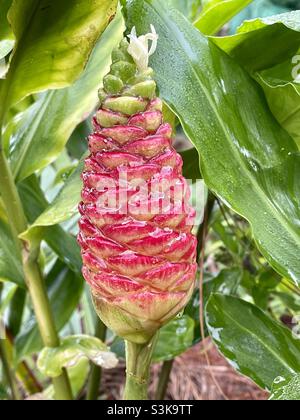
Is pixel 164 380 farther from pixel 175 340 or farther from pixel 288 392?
pixel 288 392

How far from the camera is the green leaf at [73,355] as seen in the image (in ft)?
2.48

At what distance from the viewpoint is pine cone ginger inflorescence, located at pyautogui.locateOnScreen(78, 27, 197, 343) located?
494 millimetres

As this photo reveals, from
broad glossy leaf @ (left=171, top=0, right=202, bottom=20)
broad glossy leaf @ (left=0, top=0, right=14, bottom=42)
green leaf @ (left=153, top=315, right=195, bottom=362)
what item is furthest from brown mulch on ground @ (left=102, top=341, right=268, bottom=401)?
broad glossy leaf @ (left=0, top=0, right=14, bottom=42)

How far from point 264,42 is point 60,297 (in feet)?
2.03

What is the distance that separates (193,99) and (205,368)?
1.21 meters

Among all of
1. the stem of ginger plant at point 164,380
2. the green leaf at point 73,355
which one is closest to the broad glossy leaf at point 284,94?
the green leaf at point 73,355

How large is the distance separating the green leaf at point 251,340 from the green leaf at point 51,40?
0.35m

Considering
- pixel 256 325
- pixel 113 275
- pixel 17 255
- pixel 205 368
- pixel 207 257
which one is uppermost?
pixel 113 275

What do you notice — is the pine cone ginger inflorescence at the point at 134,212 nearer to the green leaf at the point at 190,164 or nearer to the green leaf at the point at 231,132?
the green leaf at the point at 231,132

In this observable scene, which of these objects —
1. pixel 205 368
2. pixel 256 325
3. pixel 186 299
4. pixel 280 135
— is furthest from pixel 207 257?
pixel 186 299

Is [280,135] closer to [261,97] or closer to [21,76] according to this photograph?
[261,97]

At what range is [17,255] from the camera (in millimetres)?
862

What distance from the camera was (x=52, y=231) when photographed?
945 mm

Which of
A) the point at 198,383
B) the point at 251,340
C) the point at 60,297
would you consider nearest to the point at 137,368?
the point at 251,340
